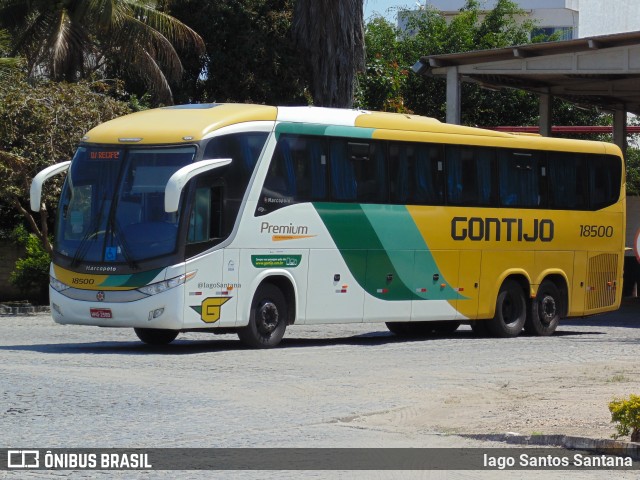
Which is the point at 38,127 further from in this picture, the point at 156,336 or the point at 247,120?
the point at 247,120

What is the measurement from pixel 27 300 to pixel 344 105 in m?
10.1

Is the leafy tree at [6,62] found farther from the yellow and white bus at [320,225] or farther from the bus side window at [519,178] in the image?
the bus side window at [519,178]

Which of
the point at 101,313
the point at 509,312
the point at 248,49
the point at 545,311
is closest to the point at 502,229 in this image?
the point at 509,312

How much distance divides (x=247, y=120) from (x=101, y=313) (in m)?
3.57

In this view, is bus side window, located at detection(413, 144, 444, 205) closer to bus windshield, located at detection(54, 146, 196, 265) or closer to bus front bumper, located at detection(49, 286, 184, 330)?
bus windshield, located at detection(54, 146, 196, 265)

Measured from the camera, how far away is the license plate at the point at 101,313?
57.9 ft

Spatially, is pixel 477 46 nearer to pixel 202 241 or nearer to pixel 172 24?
pixel 172 24

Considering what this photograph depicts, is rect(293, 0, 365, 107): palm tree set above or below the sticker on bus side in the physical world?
above

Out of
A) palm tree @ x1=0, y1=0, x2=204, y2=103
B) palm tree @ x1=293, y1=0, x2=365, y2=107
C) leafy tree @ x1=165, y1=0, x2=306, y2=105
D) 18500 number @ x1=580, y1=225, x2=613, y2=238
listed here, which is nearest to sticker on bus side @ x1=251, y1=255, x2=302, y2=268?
18500 number @ x1=580, y1=225, x2=613, y2=238

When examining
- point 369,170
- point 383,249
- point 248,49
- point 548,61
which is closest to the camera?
point 369,170

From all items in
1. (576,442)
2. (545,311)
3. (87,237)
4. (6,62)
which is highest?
(6,62)

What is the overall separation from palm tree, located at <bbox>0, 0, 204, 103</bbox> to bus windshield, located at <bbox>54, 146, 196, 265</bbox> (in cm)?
1387

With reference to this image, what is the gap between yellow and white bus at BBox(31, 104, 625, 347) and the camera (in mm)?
17797

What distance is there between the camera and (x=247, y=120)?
18750 millimetres
